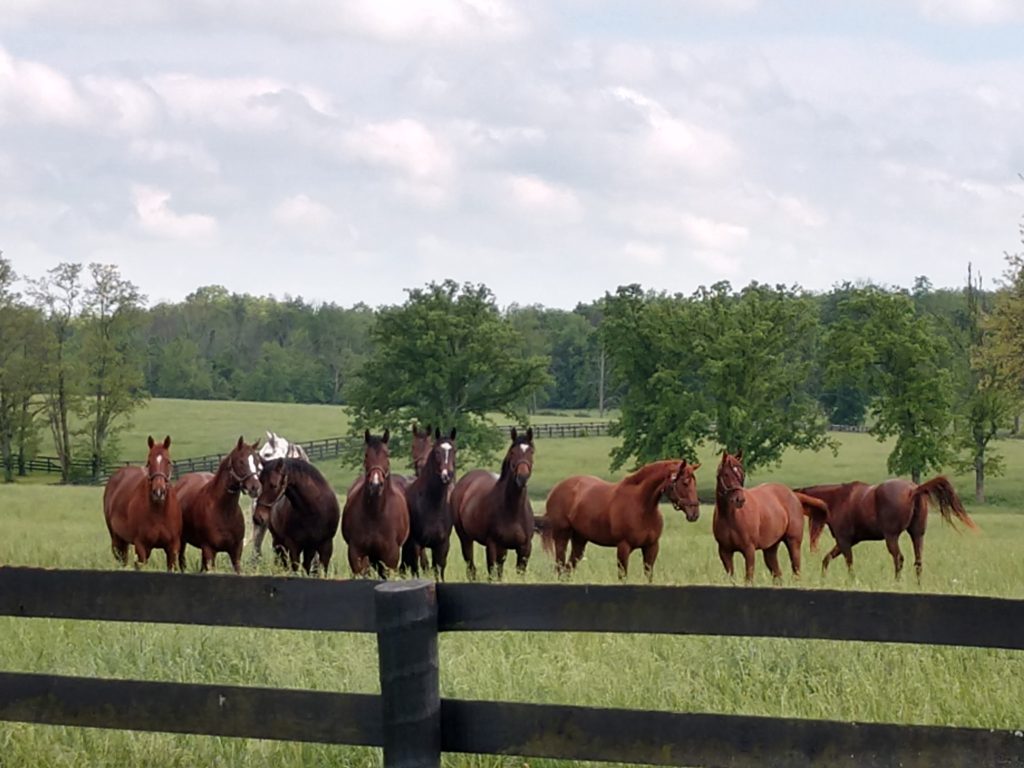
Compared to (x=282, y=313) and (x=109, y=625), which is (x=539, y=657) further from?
(x=282, y=313)

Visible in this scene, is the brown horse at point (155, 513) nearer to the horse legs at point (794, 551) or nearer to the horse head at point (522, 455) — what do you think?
the horse head at point (522, 455)

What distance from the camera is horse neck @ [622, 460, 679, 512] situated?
1332 cm

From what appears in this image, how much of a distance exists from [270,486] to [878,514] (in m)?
8.02

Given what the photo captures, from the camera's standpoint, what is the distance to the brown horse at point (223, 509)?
44.0 ft

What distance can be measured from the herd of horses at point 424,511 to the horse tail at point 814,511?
3.91 feet

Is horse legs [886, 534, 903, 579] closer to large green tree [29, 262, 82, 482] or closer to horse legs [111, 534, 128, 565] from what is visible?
horse legs [111, 534, 128, 565]

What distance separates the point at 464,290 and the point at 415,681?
53373mm

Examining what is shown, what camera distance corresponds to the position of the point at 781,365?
51250mm

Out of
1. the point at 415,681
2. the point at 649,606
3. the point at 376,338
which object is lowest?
the point at 415,681

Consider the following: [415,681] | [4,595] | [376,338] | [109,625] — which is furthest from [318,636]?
[376,338]

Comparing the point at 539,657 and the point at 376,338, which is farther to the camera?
the point at 376,338

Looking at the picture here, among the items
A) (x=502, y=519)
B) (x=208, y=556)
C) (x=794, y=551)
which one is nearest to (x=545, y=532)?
(x=502, y=519)

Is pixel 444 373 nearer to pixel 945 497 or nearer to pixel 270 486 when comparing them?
pixel 945 497

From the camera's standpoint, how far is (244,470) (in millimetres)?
13367
